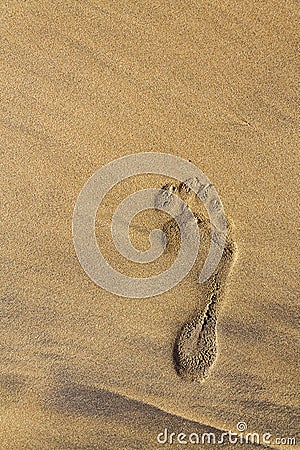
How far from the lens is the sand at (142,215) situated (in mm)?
1854

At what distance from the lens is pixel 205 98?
6.10 feet

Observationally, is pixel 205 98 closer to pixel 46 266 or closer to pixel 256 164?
pixel 256 164

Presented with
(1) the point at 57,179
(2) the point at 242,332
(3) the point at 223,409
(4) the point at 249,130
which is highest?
(4) the point at 249,130

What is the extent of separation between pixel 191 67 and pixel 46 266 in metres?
1.07

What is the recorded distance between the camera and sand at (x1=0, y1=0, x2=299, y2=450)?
6.08 ft

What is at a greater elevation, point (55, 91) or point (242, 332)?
point (55, 91)

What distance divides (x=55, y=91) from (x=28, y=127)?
0.64ft

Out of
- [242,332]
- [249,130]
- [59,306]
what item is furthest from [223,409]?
[249,130]

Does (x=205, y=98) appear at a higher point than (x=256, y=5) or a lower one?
lower

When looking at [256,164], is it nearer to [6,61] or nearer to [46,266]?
[46,266]

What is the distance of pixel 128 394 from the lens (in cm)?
192

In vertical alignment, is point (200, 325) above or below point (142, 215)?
below

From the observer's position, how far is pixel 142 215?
74.3 inches

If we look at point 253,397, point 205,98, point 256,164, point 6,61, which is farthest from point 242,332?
point 6,61
